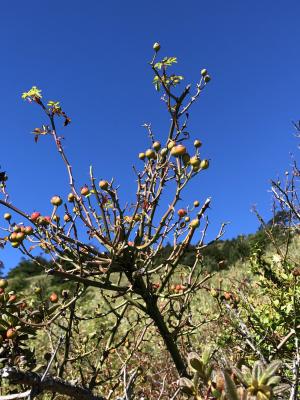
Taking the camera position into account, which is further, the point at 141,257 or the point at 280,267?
the point at 280,267

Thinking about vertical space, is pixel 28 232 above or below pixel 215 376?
above

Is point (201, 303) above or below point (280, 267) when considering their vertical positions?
above

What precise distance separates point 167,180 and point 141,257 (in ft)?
1.87

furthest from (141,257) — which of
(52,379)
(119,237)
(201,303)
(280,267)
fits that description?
(201,303)

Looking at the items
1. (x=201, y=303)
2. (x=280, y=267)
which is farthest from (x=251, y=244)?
(x=201, y=303)

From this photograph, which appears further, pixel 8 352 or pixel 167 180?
pixel 167 180

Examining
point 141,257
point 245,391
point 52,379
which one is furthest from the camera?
point 141,257

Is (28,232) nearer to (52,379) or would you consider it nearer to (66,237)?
(66,237)

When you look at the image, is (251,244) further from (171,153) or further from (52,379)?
(52,379)

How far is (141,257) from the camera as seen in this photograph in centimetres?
277

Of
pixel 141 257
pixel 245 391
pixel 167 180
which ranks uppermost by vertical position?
pixel 167 180

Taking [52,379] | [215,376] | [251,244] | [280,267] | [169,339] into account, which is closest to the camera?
[215,376]

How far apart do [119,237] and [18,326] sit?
737 millimetres

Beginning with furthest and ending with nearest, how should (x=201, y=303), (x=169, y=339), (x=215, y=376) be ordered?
1. (x=201, y=303)
2. (x=169, y=339)
3. (x=215, y=376)
